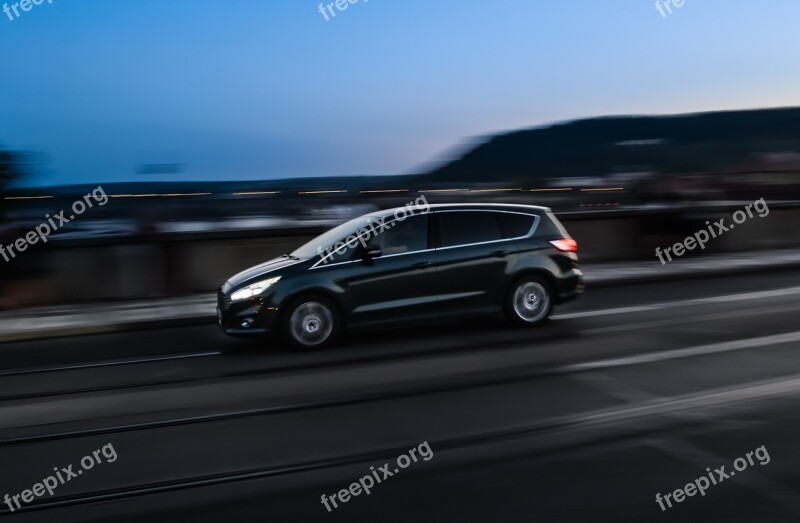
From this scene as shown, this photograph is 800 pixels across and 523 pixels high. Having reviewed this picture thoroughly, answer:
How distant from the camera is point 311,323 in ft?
29.9

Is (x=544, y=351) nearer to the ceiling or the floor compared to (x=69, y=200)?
nearer to the floor

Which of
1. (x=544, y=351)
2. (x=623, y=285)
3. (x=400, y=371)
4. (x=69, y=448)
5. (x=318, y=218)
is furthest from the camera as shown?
(x=318, y=218)

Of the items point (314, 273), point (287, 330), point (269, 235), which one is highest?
point (269, 235)

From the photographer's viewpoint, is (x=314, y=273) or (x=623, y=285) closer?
(x=314, y=273)

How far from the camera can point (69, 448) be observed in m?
5.71

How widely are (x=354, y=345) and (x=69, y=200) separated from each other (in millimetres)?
7954

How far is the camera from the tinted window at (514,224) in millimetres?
10094

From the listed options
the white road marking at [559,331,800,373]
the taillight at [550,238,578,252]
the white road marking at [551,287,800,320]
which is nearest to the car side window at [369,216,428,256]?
the taillight at [550,238,578,252]

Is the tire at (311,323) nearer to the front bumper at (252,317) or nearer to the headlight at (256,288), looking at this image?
the front bumper at (252,317)

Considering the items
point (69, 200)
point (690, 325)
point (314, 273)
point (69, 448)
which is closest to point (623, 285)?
point (690, 325)

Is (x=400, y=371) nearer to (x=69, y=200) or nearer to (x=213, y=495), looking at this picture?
(x=213, y=495)

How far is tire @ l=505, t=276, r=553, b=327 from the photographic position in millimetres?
9945

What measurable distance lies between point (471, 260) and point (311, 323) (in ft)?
6.81

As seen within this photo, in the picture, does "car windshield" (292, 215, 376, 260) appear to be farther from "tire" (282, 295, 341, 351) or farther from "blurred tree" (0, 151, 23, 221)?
"blurred tree" (0, 151, 23, 221)
